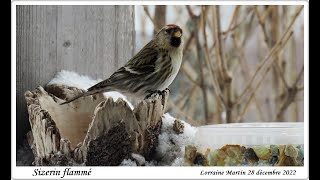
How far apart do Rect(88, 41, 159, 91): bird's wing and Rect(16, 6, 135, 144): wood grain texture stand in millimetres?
75

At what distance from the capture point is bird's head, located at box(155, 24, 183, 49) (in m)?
1.29

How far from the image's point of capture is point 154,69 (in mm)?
1310

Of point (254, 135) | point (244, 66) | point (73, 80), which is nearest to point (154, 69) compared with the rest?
point (73, 80)

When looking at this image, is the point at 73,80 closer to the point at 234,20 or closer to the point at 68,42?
the point at 68,42

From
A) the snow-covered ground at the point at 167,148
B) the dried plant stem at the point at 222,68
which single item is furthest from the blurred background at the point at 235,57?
the snow-covered ground at the point at 167,148

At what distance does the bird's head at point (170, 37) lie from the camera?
129 cm

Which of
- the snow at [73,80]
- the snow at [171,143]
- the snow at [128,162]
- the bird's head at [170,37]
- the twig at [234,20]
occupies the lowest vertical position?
the snow at [128,162]

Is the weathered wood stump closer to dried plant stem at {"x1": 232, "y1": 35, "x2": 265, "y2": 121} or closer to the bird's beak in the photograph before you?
the bird's beak

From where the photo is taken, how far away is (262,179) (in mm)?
1135

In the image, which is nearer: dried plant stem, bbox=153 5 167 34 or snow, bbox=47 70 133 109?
snow, bbox=47 70 133 109

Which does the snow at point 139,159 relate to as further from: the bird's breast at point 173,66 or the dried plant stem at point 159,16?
the dried plant stem at point 159,16

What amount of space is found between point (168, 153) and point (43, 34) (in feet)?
1.36

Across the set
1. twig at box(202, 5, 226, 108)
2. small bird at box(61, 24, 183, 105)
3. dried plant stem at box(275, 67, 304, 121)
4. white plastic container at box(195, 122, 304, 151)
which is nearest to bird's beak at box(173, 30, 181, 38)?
small bird at box(61, 24, 183, 105)

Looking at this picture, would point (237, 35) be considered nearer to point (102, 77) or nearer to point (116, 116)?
point (102, 77)
